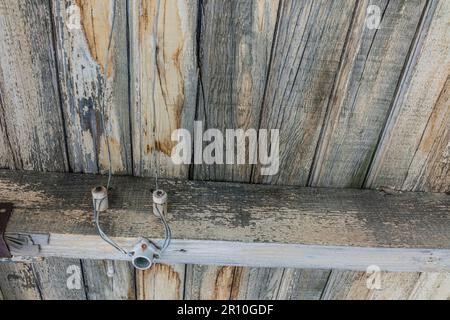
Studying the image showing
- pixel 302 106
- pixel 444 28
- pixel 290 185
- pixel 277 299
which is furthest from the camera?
pixel 277 299

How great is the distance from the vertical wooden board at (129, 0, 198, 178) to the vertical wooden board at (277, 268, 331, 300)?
60cm

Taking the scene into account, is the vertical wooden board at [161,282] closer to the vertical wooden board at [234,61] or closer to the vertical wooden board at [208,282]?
the vertical wooden board at [208,282]

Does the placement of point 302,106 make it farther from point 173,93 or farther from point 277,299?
point 277,299

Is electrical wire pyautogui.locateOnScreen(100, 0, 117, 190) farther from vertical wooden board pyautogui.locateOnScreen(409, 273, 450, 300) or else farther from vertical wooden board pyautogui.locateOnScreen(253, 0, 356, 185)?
vertical wooden board pyautogui.locateOnScreen(409, 273, 450, 300)

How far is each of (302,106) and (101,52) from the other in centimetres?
49

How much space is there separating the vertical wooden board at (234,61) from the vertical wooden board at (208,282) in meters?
0.47

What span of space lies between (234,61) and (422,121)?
514mm

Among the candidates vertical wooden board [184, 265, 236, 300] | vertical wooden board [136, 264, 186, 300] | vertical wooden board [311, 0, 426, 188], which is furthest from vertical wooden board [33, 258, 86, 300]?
vertical wooden board [311, 0, 426, 188]

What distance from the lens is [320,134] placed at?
1093mm

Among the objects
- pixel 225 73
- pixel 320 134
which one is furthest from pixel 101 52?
pixel 320 134

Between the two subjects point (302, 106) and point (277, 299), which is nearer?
point (302, 106)

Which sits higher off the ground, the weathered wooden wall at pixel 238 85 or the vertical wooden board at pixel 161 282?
the weathered wooden wall at pixel 238 85

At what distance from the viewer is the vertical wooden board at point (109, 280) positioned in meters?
1.40

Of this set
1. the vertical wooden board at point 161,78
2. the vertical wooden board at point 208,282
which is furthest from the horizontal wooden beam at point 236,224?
the vertical wooden board at point 208,282
